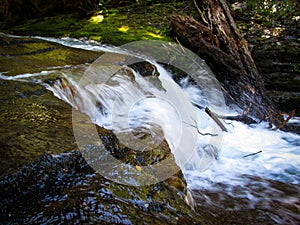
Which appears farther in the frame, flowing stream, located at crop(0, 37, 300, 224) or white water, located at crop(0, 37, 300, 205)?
white water, located at crop(0, 37, 300, 205)

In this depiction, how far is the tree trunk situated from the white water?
370 millimetres

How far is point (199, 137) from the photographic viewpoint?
433 cm

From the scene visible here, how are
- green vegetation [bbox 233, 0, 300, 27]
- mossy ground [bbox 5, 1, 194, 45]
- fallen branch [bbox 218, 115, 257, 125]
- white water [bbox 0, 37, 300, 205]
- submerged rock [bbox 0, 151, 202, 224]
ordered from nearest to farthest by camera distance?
submerged rock [bbox 0, 151, 202, 224] < white water [bbox 0, 37, 300, 205] < fallen branch [bbox 218, 115, 257, 125] < green vegetation [bbox 233, 0, 300, 27] < mossy ground [bbox 5, 1, 194, 45]

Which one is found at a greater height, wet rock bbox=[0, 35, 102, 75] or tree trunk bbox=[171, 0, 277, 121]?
tree trunk bbox=[171, 0, 277, 121]

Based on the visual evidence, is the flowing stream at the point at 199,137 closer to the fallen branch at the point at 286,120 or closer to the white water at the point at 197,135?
the white water at the point at 197,135

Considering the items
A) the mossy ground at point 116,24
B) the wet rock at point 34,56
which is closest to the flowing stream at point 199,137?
→ the wet rock at point 34,56

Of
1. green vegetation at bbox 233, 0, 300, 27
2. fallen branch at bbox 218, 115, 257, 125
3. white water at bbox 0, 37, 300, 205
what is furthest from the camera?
green vegetation at bbox 233, 0, 300, 27

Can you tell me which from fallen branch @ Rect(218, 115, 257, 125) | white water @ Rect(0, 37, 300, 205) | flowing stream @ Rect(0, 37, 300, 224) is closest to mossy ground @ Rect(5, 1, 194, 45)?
flowing stream @ Rect(0, 37, 300, 224)

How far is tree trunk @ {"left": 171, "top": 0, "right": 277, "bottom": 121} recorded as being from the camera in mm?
5168

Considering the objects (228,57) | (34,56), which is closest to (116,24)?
(34,56)

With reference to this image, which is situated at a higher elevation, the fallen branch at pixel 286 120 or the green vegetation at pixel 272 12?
the green vegetation at pixel 272 12

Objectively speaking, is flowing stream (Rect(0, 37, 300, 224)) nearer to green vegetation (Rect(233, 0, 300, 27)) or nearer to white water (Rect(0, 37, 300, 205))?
white water (Rect(0, 37, 300, 205))

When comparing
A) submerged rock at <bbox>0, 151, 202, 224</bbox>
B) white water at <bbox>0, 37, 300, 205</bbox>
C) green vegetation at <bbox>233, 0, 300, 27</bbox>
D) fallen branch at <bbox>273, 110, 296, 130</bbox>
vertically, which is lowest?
white water at <bbox>0, 37, 300, 205</bbox>

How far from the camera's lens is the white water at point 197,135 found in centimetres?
344
